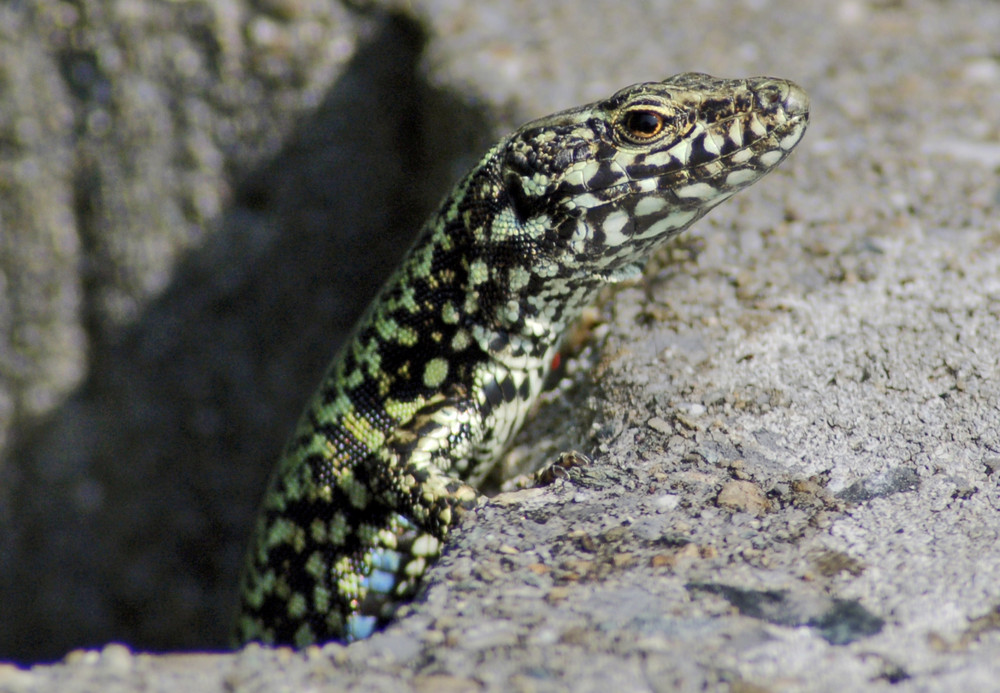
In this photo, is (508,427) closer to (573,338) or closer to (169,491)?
(573,338)

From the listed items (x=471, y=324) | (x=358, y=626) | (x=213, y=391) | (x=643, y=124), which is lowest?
(x=358, y=626)


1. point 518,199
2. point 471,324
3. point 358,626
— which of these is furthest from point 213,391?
point 518,199

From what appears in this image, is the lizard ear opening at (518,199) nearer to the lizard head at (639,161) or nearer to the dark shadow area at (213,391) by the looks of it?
the lizard head at (639,161)

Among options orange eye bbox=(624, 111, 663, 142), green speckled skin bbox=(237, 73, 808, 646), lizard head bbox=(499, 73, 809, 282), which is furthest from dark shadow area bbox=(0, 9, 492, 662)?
orange eye bbox=(624, 111, 663, 142)

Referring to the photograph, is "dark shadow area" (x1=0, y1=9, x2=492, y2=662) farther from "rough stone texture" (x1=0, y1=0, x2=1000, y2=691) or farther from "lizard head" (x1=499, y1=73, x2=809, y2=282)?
"lizard head" (x1=499, y1=73, x2=809, y2=282)

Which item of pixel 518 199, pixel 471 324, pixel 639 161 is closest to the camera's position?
pixel 639 161

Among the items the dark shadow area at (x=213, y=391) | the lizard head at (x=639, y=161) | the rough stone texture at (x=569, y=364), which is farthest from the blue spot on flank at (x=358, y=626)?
the dark shadow area at (x=213, y=391)

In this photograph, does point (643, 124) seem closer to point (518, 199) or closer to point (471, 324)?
point (518, 199)

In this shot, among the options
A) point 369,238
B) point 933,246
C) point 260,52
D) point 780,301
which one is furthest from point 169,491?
point 933,246
